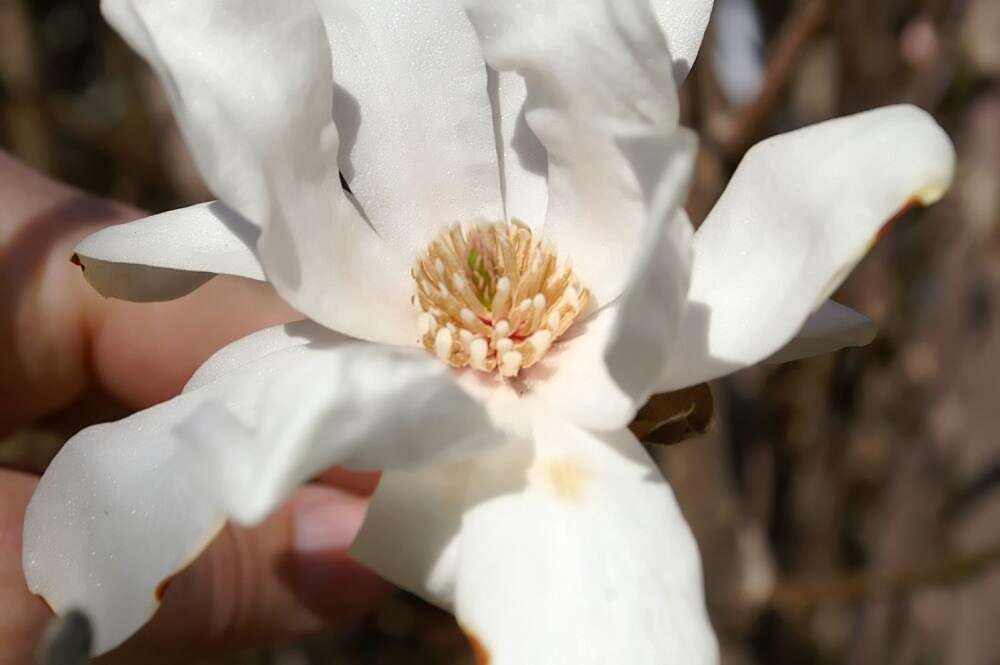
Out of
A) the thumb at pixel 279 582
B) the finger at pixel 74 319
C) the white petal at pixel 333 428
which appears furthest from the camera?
the finger at pixel 74 319

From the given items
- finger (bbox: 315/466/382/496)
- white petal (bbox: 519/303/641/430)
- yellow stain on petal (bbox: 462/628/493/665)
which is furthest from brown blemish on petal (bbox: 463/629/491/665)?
Answer: finger (bbox: 315/466/382/496)

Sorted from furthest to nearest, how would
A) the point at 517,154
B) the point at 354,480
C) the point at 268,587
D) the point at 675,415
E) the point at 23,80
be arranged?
1. the point at 23,80
2. the point at 354,480
3. the point at 268,587
4. the point at 517,154
5. the point at 675,415

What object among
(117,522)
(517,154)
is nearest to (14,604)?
(117,522)

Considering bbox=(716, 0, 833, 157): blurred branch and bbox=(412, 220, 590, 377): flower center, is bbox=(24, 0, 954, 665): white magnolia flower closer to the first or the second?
bbox=(412, 220, 590, 377): flower center

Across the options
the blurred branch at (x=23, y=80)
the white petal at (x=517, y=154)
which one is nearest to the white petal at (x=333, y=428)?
the white petal at (x=517, y=154)

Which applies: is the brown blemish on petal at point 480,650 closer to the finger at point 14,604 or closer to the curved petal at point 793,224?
the curved petal at point 793,224

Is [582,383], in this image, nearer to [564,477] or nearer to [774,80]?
[564,477]

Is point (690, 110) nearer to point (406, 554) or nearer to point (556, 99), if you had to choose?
point (556, 99)
